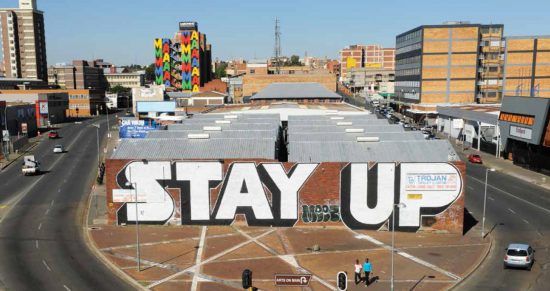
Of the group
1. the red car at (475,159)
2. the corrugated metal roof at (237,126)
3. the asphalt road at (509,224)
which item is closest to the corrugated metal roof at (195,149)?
the corrugated metal roof at (237,126)

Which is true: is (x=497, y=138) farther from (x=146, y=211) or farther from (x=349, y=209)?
(x=146, y=211)

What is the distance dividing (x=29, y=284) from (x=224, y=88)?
15627 cm

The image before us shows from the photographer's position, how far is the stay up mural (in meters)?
45.9

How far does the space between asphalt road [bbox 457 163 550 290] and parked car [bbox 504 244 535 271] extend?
51 cm

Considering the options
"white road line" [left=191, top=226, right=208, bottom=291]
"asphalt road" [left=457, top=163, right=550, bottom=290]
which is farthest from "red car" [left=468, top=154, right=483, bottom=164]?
"white road line" [left=191, top=226, right=208, bottom=291]

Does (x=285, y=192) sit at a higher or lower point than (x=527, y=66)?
lower

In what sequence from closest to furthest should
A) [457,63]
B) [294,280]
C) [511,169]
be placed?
[294,280]
[511,169]
[457,63]

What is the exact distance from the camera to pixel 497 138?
87.9 m

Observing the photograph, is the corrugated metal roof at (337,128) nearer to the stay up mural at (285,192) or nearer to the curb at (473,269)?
the stay up mural at (285,192)

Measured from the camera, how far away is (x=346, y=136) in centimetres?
5569

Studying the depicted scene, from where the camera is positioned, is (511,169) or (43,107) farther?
(43,107)

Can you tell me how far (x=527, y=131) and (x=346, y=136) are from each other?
35225mm

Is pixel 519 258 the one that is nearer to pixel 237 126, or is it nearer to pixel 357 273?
pixel 357 273

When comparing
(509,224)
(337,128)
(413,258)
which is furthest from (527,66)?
(413,258)
